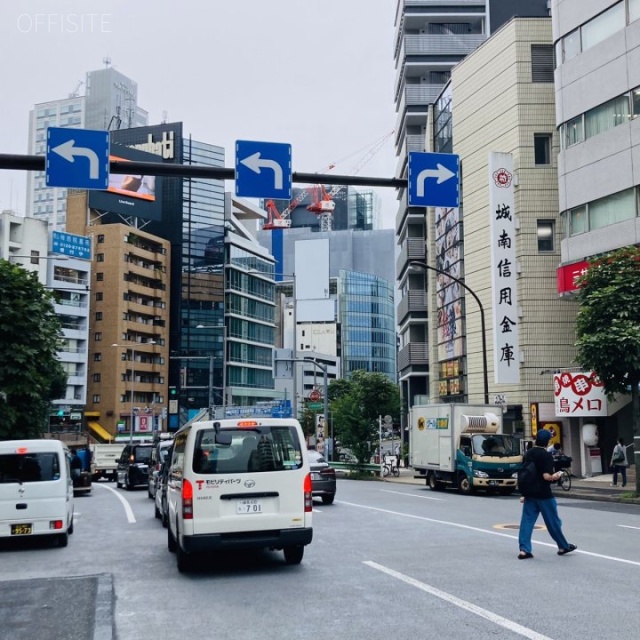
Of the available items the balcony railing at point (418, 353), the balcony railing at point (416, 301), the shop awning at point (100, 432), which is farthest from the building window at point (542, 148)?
the shop awning at point (100, 432)

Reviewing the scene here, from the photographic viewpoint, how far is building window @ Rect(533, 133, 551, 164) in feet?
139

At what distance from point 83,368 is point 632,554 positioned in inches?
3184

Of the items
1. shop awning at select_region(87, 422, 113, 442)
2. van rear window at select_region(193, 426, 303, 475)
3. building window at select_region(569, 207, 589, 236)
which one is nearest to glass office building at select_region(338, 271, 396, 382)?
shop awning at select_region(87, 422, 113, 442)

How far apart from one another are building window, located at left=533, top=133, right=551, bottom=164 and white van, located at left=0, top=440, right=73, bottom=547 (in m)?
33.1

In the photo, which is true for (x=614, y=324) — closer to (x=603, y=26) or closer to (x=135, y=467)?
(x=603, y=26)

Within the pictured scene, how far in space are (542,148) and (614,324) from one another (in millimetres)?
20661

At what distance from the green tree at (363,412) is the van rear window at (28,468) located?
99.5ft

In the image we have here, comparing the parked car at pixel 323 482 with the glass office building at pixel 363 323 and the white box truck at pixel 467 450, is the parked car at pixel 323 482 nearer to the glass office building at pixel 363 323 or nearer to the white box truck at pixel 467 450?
the white box truck at pixel 467 450

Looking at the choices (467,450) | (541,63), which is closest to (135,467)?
(467,450)

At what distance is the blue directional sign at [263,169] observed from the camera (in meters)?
13.5

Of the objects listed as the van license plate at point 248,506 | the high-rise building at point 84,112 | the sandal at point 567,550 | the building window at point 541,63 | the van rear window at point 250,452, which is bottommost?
the sandal at point 567,550

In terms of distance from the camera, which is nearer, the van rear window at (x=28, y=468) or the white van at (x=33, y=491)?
the white van at (x=33, y=491)

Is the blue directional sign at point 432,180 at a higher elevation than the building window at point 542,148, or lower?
lower

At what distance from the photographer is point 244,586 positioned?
32.4 feet
